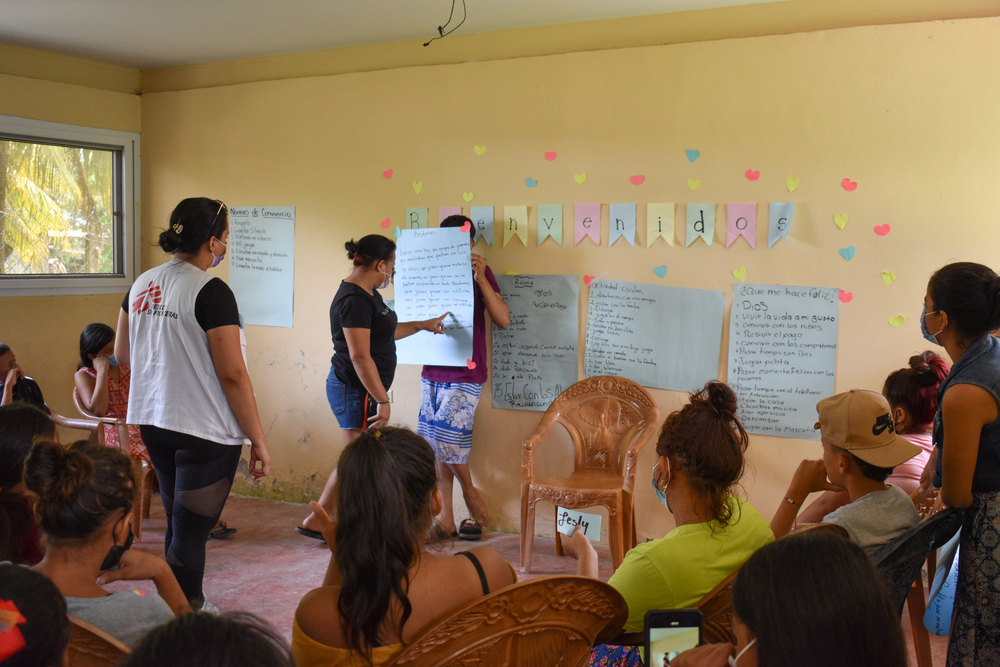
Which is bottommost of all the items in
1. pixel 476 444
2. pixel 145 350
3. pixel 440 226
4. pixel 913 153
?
pixel 476 444

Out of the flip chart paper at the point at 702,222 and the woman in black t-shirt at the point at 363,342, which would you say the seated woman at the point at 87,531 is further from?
the flip chart paper at the point at 702,222

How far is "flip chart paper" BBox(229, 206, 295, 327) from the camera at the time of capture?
436cm

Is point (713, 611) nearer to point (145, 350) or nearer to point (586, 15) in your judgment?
point (145, 350)

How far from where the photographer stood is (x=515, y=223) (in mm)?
3758

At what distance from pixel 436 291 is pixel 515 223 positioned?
54cm

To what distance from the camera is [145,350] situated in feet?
7.48

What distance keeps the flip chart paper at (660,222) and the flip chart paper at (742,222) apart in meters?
0.26

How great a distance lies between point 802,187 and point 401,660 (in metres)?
2.82

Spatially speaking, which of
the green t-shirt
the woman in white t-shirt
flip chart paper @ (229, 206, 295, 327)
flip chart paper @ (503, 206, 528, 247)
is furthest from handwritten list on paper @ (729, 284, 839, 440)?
flip chart paper @ (229, 206, 295, 327)

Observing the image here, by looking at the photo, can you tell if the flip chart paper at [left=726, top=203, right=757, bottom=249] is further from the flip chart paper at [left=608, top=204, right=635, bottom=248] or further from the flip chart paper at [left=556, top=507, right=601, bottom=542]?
the flip chart paper at [left=556, top=507, right=601, bottom=542]

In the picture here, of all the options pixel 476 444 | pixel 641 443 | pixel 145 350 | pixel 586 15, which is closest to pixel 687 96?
pixel 586 15

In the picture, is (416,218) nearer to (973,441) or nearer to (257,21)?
(257,21)

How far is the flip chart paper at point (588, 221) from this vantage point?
359 cm

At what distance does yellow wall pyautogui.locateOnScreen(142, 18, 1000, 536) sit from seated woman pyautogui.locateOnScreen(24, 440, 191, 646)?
2414 millimetres
